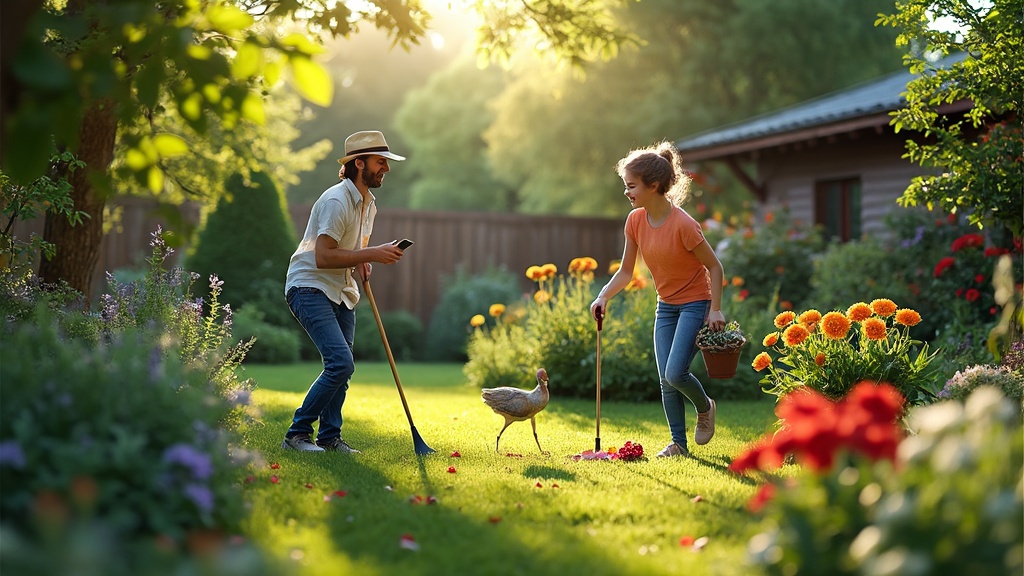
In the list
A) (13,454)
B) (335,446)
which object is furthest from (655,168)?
(13,454)

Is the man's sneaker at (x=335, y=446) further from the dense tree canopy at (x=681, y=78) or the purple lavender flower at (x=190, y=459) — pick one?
the dense tree canopy at (x=681, y=78)

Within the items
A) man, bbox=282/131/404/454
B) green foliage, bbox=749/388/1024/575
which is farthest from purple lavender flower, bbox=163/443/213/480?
man, bbox=282/131/404/454

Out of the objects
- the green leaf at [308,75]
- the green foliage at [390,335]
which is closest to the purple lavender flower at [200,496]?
the green leaf at [308,75]

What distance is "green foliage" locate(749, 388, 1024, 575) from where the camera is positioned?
95.5 inches

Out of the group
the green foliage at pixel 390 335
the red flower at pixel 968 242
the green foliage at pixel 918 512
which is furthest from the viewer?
the green foliage at pixel 390 335

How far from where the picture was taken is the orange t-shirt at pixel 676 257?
5.55m

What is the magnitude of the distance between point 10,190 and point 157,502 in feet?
12.5

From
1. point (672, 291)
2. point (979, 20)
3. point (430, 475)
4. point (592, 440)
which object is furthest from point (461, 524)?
point (979, 20)

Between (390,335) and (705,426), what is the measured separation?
1030 centimetres

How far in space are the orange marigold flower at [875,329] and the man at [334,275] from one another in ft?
8.88

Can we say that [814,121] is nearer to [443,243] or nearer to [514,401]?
[443,243]

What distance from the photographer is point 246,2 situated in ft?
21.8

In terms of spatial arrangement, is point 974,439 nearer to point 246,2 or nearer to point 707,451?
point 707,451

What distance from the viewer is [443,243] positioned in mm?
17031
